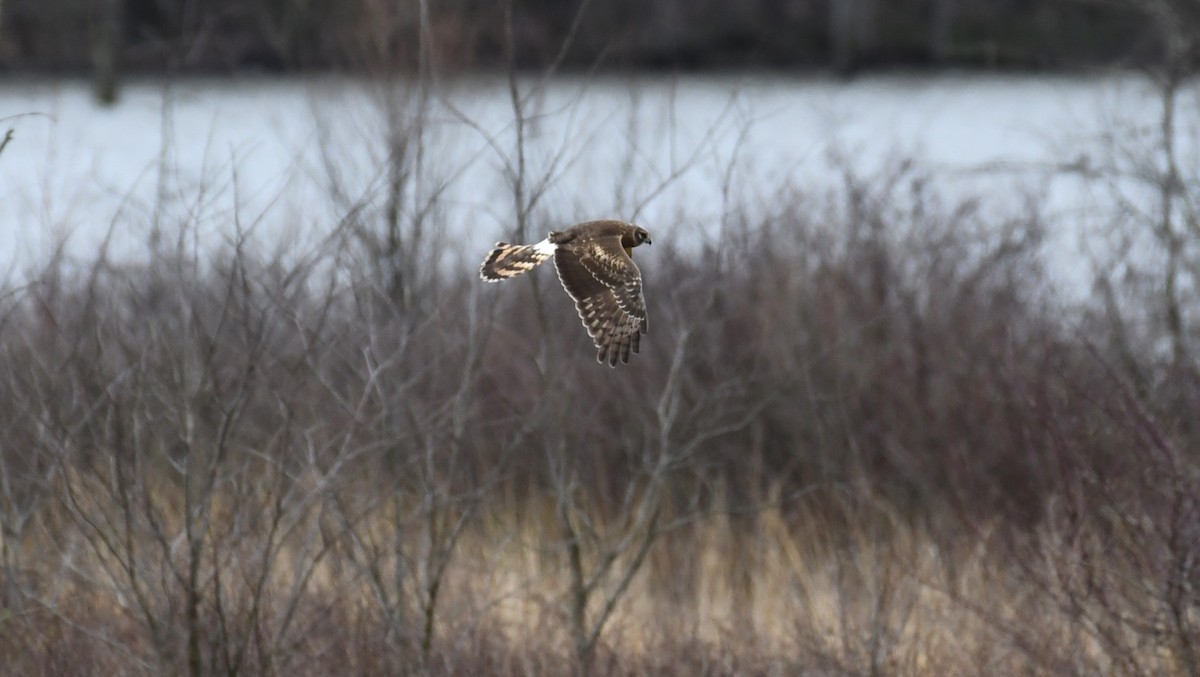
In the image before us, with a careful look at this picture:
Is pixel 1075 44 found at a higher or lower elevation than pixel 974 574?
higher

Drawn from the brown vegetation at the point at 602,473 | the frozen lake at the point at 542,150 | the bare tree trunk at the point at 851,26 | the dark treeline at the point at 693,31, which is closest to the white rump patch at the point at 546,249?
the frozen lake at the point at 542,150

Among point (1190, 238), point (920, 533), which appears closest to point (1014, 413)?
point (920, 533)

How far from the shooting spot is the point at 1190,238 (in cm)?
1213

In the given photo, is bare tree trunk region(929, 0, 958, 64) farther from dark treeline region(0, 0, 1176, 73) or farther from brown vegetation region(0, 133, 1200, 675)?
brown vegetation region(0, 133, 1200, 675)

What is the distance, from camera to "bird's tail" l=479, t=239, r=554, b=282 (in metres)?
5.41

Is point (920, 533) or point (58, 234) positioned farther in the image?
point (920, 533)

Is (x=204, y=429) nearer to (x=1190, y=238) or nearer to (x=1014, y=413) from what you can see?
(x=1014, y=413)

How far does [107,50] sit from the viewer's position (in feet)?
74.2

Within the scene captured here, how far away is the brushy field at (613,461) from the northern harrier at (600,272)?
90cm

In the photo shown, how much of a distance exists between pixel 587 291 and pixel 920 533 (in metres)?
6.08

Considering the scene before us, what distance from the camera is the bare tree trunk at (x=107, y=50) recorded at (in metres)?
21.8

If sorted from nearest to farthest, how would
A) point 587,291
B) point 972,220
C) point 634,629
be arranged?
point 587,291 → point 634,629 → point 972,220

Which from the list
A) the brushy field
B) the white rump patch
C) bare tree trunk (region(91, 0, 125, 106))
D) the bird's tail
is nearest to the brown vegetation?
the brushy field

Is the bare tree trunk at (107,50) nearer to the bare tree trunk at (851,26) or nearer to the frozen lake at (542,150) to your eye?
the frozen lake at (542,150)
